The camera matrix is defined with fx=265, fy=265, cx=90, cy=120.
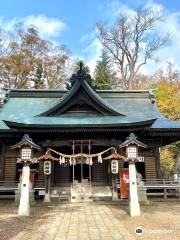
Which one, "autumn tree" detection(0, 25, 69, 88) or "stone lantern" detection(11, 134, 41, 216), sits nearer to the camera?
"stone lantern" detection(11, 134, 41, 216)

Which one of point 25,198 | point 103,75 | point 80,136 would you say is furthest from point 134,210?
point 103,75

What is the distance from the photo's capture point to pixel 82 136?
18.7 metres

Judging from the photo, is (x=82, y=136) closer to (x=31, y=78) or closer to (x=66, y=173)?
(x=66, y=173)

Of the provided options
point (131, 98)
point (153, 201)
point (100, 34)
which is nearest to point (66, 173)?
point (153, 201)

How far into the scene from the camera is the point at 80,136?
1875 cm

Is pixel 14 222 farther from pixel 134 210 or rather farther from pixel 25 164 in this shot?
pixel 134 210

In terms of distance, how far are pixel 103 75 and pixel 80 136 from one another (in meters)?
27.3

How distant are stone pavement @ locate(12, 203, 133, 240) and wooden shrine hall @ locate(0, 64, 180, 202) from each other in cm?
561

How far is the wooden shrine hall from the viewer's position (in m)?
17.4

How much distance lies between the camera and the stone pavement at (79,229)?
805 centimetres

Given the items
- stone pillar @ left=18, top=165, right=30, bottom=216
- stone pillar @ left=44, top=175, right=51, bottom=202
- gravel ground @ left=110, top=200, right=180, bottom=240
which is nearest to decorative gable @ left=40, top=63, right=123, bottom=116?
stone pillar @ left=44, top=175, right=51, bottom=202

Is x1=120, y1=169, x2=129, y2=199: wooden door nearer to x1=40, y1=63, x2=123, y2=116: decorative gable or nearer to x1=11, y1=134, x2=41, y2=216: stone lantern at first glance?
x1=40, y1=63, x2=123, y2=116: decorative gable

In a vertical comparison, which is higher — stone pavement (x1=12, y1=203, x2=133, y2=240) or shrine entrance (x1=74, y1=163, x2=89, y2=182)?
shrine entrance (x1=74, y1=163, x2=89, y2=182)

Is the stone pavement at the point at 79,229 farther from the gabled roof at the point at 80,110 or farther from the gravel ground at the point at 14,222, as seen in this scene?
the gabled roof at the point at 80,110
